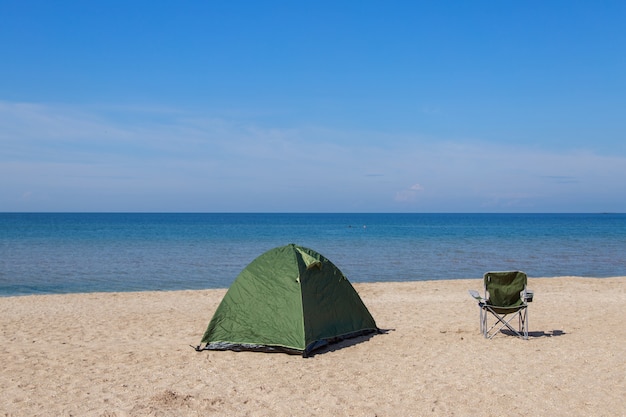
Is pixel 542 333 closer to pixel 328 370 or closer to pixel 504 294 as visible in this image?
pixel 504 294

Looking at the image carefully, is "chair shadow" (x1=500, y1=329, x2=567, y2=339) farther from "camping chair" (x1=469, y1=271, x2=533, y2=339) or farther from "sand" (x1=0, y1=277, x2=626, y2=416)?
"camping chair" (x1=469, y1=271, x2=533, y2=339)

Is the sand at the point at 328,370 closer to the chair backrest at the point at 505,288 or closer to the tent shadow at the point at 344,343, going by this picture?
the tent shadow at the point at 344,343

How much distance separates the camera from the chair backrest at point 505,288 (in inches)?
386

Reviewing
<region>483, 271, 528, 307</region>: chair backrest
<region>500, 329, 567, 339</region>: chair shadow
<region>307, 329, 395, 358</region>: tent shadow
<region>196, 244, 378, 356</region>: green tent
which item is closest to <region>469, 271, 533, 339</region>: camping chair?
<region>483, 271, 528, 307</region>: chair backrest

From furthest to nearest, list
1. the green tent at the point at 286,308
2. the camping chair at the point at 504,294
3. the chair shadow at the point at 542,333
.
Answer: the chair shadow at the point at 542,333, the camping chair at the point at 504,294, the green tent at the point at 286,308

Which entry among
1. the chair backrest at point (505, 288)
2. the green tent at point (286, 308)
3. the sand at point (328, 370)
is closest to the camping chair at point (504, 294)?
the chair backrest at point (505, 288)

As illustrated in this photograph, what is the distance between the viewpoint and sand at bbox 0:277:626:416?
247 inches

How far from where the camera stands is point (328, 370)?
7.79 m

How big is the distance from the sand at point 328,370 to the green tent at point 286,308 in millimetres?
259

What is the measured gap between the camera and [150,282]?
21094mm

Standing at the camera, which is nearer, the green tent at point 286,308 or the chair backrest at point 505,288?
the green tent at point 286,308

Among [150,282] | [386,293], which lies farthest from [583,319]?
[150,282]

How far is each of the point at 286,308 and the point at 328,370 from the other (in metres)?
1.47

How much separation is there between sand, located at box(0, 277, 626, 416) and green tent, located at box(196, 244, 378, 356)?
0.85 ft
